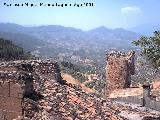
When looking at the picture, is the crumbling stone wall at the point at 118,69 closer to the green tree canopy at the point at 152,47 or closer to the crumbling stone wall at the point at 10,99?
the green tree canopy at the point at 152,47

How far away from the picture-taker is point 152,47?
2231 centimetres

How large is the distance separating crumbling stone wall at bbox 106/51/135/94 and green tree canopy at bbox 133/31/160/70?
3801mm

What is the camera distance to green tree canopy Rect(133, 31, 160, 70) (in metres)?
21.9

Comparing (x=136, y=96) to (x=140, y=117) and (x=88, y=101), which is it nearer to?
(x=140, y=117)

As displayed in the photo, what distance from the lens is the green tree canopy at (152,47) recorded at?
2192 centimetres

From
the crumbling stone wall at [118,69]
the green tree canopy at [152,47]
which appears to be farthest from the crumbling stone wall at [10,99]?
the crumbling stone wall at [118,69]

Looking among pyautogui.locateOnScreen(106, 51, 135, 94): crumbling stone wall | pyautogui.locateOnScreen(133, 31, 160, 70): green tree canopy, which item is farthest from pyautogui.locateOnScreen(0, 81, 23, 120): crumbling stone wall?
pyautogui.locateOnScreen(106, 51, 135, 94): crumbling stone wall

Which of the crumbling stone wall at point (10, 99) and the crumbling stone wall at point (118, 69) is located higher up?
the crumbling stone wall at point (10, 99)

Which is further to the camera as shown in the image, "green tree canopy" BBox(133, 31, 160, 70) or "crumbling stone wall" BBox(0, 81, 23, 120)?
"green tree canopy" BBox(133, 31, 160, 70)

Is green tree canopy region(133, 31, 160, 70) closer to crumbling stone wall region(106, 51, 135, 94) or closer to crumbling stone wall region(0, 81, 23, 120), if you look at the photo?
crumbling stone wall region(106, 51, 135, 94)

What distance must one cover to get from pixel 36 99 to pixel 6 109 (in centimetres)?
104

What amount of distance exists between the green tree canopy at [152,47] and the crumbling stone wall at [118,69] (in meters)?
3.80

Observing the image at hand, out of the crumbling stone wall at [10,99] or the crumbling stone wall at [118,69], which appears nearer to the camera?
the crumbling stone wall at [10,99]

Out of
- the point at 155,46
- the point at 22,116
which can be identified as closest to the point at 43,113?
the point at 22,116
